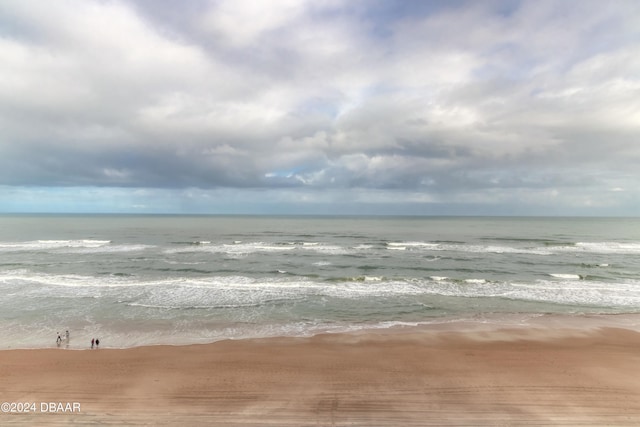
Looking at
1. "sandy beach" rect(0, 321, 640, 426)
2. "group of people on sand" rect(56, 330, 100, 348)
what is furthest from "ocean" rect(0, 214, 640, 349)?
"sandy beach" rect(0, 321, 640, 426)

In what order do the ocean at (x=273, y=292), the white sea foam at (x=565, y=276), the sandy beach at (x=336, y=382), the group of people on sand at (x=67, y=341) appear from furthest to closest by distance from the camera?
the white sea foam at (x=565, y=276) < the ocean at (x=273, y=292) < the group of people on sand at (x=67, y=341) < the sandy beach at (x=336, y=382)

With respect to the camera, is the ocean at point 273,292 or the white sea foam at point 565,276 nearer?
the ocean at point 273,292

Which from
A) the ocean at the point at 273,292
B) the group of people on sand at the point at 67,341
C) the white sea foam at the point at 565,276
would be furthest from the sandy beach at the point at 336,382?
the white sea foam at the point at 565,276

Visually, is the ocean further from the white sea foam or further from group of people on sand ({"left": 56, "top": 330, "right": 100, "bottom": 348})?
group of people on sand ({"left": 56, "top": 330, "right": 100, "bottom": 348})

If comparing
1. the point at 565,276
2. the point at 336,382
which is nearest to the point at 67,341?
the point at 336,382

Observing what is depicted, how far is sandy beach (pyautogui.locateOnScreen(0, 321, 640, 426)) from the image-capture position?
9555 mm

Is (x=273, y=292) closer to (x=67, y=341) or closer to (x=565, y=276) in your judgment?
(x=67, y=341)

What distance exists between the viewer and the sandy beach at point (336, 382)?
9.55m

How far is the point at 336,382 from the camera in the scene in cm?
1138

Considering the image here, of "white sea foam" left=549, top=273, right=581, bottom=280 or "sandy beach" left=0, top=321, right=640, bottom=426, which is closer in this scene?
"sandy beach" left=0, top=321, right=640, bottom=426

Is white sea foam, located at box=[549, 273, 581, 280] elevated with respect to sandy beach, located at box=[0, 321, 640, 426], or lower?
elevated

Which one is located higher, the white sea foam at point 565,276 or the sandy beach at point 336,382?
the white sea foam at point 565,276

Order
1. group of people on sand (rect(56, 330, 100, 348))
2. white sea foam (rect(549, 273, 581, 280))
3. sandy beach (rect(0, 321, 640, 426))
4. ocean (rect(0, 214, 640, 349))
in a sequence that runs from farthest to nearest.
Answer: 1. white sea foam (rect(549, 273, 581, 280))
2. ocean (rect(0, 214, 640, 349))
3. group of people on sand (rect(56, 330, 100, 348))
4. sandy beach (rect(0, 321, 640, 426))

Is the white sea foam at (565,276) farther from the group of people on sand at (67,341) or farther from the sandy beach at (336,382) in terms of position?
the group of people on sand at (67,341)
